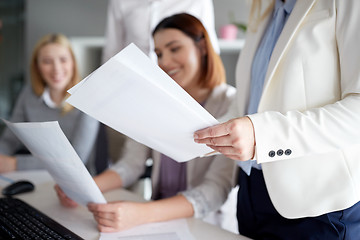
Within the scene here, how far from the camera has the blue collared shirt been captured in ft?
3.00

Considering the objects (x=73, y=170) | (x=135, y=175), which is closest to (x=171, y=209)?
(x=73, y=170)

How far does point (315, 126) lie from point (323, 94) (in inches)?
4.4

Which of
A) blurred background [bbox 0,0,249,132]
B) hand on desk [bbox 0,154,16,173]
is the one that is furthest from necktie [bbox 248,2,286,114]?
blurred background [bbox 0,0,249,132]

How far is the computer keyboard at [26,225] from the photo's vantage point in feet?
2.88

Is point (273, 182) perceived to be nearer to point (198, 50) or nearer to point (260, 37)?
point (260, 37)

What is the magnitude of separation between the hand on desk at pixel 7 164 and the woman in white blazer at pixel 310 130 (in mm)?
1180

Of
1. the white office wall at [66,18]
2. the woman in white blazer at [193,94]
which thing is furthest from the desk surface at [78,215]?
the white office wall at [66,18]

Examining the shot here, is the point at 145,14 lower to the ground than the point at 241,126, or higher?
higher

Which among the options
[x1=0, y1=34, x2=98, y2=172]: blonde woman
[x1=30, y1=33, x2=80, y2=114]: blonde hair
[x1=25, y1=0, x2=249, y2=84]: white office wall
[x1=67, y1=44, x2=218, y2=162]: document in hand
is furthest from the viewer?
[x1=25, y1=0, x2=249, y2=84]: white office wall

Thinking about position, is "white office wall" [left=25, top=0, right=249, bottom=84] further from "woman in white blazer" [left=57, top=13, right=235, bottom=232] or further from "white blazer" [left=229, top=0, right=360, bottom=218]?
"white blazer" [left=229, top=0, right=360, bottom=218]

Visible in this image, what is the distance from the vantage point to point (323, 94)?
780 millimetres

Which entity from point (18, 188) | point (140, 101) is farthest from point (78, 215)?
point (140, 101)

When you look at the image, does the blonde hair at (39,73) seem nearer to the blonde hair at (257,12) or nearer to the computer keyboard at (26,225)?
the computer keyboard at (26,225)

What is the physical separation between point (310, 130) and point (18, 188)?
1.03 meters
